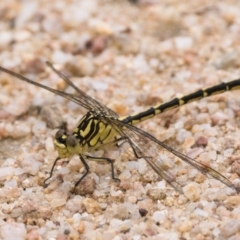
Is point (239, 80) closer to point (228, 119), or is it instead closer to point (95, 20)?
point (228, 119)

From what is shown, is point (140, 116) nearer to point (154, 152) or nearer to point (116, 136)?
point (116, 136)

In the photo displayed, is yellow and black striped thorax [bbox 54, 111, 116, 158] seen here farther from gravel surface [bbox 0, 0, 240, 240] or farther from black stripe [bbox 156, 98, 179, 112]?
black stripe [bbox 156, 98, 179, 112]

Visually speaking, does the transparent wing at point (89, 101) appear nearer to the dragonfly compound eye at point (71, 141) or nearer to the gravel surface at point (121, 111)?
the gravel surface at point (121, 111)

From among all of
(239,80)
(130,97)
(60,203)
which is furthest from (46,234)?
(239,80)

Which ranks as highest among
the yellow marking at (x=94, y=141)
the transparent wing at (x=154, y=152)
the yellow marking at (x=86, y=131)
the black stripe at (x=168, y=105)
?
the black stripe at (x=168, y=105)

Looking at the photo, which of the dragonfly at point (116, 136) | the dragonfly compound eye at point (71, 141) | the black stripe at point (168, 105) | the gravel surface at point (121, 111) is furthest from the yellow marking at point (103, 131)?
the black stripe at point (168, 105)

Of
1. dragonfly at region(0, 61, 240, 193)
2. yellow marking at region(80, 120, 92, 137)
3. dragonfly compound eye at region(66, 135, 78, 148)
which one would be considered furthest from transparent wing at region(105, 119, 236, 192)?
dragonfly compound eye at region(66, 135, 78, 148)

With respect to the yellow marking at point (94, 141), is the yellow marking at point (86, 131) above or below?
above
